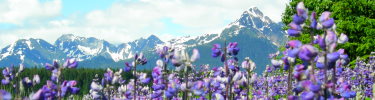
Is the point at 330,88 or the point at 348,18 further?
the point at 348,18

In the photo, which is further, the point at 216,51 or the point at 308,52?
the point at 216,51

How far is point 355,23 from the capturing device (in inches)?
1015

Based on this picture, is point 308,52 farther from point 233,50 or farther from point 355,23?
point 355,23

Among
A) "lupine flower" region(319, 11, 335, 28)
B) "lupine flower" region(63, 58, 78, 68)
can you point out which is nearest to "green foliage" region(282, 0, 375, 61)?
"lupine flower" region(63, 58, 78, 68)

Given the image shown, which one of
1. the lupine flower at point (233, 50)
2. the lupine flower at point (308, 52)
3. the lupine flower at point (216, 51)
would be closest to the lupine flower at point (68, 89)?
the lupine flower at point (216, 51)

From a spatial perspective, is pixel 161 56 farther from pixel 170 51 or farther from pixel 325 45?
pixel 325 45

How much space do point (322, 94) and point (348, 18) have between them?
2536cm

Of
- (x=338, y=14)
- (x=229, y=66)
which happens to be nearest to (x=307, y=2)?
(x=338, y=14)

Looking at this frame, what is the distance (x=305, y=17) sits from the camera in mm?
3062

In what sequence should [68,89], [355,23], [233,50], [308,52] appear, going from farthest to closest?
[355,23] → [233,50] → [68,89] → [308,52]

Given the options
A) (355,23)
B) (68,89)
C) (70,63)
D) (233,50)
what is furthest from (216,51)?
(355,23)

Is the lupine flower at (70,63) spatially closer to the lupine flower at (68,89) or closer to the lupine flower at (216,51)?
the lupine flower at (68,89)

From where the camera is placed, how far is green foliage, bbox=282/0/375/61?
971 inches

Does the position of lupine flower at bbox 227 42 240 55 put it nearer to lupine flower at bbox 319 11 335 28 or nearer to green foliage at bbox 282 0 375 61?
lupine flower at bbox 319 11 335 28
